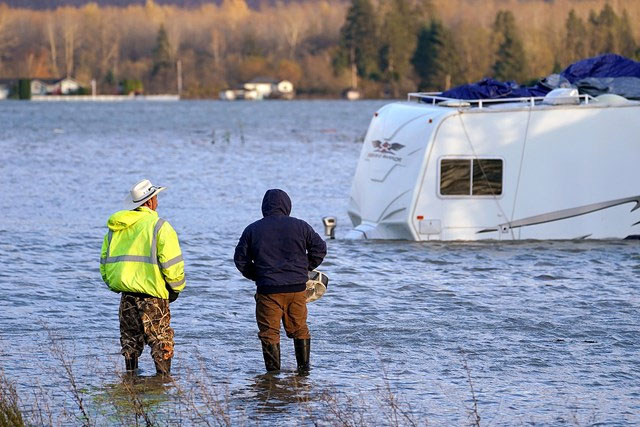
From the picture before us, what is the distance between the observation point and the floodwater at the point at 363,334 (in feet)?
38.5

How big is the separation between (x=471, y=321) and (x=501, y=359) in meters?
2.28

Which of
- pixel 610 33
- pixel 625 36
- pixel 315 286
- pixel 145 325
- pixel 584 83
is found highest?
pixel 610 33

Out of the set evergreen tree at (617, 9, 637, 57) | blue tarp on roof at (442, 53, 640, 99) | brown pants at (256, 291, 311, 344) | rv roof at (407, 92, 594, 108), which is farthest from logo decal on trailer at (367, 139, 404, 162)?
evergreen tree at (617, 9, 637, 57)

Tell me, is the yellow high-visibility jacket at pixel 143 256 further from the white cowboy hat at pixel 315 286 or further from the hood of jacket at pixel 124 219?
the white cowboy hat at pixel 315 286

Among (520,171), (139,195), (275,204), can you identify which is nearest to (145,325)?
(139,195)

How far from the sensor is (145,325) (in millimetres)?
11891

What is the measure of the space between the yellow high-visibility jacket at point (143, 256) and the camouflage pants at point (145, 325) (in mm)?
118

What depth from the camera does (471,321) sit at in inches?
634

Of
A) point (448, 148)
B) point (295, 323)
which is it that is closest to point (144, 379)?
point (295, 323)

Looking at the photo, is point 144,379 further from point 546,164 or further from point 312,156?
point 312,156

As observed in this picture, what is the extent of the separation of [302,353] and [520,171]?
1008 cm

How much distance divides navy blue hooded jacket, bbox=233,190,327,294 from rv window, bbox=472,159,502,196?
400 inches

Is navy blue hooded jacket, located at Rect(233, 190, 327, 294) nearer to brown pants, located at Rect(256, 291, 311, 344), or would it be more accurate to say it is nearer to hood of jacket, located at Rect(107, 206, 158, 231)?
brown pants, located at Rect(256, 291, 311, 344)

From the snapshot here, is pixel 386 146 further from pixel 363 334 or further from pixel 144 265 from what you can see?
pixel 144 265
